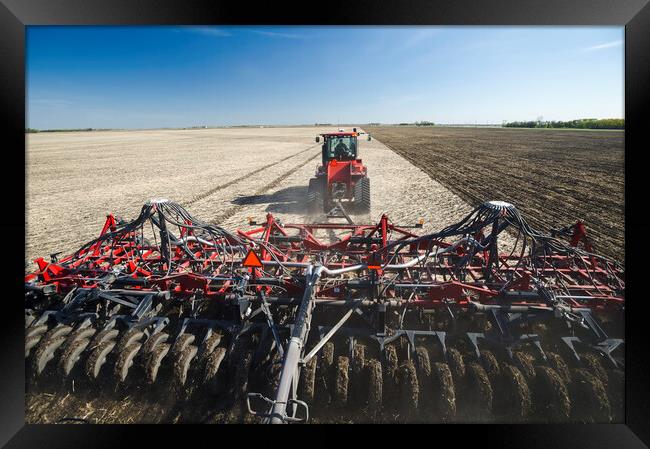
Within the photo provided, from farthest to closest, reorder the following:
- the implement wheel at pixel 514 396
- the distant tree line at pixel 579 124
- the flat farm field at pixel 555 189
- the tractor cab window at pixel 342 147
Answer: the distant tree line at pixel 579 124, the tractor cab window at pixel 342 147, the flat farm field at pixel 555 189, the implement wheel at pixel 514 396

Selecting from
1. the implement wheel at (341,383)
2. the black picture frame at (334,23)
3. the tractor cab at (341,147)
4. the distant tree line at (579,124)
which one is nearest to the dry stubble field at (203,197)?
the tractor cab at (341,147)

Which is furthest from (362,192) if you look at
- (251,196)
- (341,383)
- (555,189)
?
(555,189)

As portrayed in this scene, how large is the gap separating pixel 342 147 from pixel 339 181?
147 cm

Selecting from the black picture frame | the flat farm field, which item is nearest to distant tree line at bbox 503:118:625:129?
the flat farm field

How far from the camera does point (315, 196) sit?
10305 millimetres

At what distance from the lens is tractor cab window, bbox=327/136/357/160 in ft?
35.3

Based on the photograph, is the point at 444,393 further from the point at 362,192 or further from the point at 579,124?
the point at 579,124

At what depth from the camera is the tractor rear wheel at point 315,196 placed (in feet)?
33.8

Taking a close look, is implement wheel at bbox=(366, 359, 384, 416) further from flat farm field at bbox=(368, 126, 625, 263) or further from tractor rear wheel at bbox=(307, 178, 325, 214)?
tractor rear wheel at bbox=(307, 178, 325, 214)

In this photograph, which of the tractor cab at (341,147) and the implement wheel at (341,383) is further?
the tractor cab at (341,147)

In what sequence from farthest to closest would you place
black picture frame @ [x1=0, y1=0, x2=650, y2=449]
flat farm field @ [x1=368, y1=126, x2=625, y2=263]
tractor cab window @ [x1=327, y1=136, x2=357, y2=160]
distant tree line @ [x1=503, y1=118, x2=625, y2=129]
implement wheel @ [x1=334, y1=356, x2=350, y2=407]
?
distant tree line @ [x1=503, y1=118, x2=625, y2=129], tractor cab window @ [x1=327, y1=136, x2=357, y2=160], flat farm field @ [x1=368, y1=126, x2=625, y2=263], implement wheel @ [x1=334, y1=356, x2=350, y2=407], black picture frame @ [x1=0, y1=0, x2=650, y2=449]

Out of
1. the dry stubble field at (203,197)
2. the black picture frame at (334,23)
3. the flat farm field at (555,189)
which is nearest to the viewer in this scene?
the black picture frame at (334,23)

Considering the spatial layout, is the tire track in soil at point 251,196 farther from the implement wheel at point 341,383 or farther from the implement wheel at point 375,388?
the implement wheel at point 375,388

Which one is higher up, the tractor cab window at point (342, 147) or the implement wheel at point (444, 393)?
the tractor cab window at point (342, 147)
